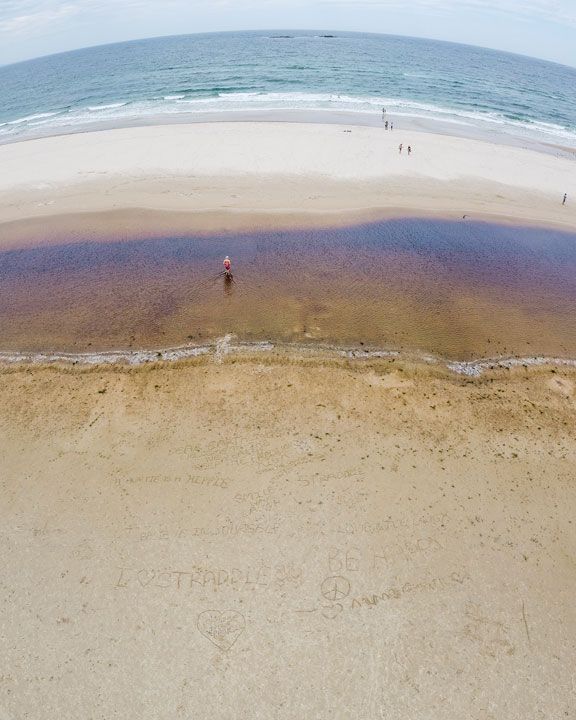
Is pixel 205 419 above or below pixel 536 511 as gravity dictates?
above

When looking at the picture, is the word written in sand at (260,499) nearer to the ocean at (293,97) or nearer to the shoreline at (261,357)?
the shoreline at (261,357)

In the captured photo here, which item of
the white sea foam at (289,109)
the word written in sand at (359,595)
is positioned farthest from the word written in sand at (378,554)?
the white sea foam at (289,109)

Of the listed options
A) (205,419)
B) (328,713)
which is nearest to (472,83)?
(205,419)

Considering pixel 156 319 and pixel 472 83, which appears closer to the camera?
pixel 156 319

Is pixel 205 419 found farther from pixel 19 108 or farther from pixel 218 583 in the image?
pixel 19 108

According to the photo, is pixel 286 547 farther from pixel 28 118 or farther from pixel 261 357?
pixel 28 118

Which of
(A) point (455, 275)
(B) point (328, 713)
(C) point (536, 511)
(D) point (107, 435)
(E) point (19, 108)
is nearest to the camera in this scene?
(B) point (328, 713)
